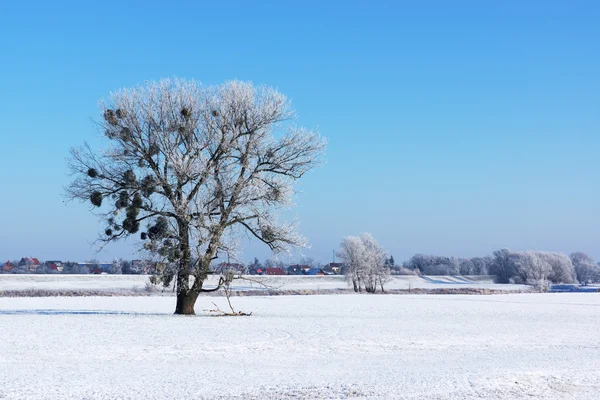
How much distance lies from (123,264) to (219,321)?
109563 mm

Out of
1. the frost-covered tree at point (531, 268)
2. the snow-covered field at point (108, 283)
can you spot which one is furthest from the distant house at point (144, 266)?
the frost-covered tree at point (531, 268)

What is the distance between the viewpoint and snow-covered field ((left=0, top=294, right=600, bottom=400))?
12.7 meters

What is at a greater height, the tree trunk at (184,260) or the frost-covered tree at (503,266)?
the frost-covered tree at (503,266)

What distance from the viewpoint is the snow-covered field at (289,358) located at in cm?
1270

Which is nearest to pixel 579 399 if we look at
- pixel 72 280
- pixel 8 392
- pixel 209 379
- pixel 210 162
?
pixel 209 379

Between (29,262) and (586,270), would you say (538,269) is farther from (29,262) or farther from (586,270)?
(29,262)

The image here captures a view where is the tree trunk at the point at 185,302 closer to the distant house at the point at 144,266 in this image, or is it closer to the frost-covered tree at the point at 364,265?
the distant house at the point at 144,266

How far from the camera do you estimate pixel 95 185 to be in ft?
93.9

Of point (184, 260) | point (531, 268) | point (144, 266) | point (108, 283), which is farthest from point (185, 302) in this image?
point (531, 268)

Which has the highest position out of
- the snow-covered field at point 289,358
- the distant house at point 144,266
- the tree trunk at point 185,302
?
the distant house at point 144,266

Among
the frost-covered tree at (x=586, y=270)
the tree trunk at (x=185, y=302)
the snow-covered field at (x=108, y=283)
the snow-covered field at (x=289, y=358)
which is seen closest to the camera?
the snow-covered field at (x=289, y=358)

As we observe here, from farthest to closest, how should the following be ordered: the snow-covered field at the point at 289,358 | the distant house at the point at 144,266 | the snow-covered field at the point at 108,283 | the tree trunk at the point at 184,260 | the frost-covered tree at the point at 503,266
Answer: the frost-covered tree at the point at 503,266 < the snow-covered field at the point at 108,283 < the distant house at the point at 144,266 < the tree trunk at the point at 184,260 < the snow-covered field at the point at 289,358

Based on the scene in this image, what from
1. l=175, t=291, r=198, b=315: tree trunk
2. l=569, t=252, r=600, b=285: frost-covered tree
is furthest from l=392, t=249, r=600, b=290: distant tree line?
l=175, t=291, r=198, b=315: tree trunk

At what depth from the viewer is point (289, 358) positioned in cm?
1736
